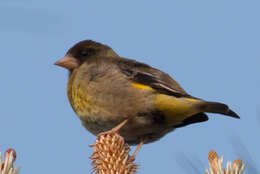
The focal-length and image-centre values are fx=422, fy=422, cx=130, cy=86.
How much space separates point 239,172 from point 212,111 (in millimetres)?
1645

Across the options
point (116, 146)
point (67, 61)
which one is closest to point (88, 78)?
point (67, 61)

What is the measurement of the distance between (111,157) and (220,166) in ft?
2.34

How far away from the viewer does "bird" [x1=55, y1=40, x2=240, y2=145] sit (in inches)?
137

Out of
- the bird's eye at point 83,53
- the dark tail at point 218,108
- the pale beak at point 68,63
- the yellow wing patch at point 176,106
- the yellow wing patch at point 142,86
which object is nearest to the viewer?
the dark tail at point 218,108

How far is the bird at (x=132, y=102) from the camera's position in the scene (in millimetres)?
3476

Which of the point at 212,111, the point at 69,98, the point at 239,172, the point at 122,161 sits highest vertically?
the point at 69,98

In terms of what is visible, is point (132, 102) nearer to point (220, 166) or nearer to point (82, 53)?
point (82, 53)

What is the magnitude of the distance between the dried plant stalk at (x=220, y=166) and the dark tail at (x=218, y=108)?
139 cm

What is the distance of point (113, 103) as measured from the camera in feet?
11.8

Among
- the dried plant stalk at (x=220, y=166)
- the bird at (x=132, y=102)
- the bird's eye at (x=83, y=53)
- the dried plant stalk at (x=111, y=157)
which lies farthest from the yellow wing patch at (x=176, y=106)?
the dried plant stalk at (x=220, y=166)

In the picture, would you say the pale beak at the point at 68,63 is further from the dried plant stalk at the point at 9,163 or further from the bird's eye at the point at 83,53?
the dried plant stalk at the point at 9,163

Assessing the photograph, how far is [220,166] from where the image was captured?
172 cm

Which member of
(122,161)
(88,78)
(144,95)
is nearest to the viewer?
(122,161)

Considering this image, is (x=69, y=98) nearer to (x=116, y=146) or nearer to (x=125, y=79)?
(x=125, y=79)
